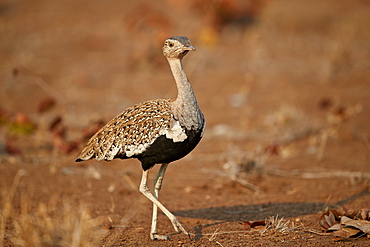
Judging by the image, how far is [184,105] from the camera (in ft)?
14.4

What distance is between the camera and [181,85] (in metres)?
4.52

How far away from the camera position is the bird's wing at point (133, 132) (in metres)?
4.32

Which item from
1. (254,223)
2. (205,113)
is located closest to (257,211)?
(254,223)

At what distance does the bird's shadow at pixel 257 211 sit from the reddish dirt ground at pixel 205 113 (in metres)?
0.02

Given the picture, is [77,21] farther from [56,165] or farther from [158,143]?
[158,143]

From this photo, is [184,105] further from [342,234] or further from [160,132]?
[342,234]

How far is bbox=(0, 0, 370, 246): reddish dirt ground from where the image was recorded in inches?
194

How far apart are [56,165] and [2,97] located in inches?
185

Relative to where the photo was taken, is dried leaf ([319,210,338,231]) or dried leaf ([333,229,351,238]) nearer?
dried leaf ([333,229,351,238])

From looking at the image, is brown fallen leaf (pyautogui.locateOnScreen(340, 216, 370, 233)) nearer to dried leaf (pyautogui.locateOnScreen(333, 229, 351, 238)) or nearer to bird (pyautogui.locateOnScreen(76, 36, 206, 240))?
dried leaf (pyautogui.locateOnScreen(333, 229, 351, 238))

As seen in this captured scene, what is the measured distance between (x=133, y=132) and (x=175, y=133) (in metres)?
0.44

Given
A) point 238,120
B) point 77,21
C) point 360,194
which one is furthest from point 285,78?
point 77,21

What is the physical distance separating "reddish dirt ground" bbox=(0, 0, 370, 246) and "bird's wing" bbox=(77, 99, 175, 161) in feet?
2.34

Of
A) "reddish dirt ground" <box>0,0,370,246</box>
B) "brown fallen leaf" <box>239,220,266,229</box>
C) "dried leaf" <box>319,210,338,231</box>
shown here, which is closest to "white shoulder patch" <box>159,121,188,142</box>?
"reddish dirt ground" <box>0,0,370,246</box>
